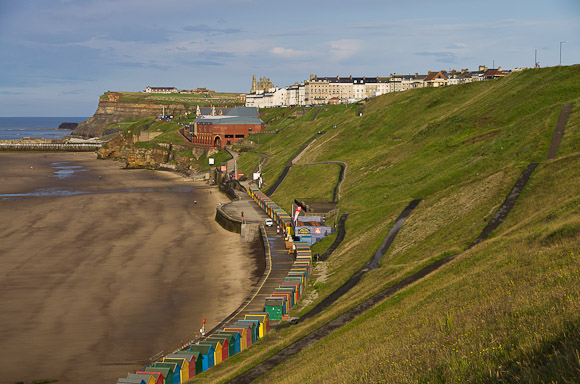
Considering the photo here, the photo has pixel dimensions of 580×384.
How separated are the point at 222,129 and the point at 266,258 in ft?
397

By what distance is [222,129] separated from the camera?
177 metres

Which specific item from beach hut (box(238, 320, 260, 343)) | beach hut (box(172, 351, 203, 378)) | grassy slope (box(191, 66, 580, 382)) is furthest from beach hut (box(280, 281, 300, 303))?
beach hut (box(172, 351, 203, 378))

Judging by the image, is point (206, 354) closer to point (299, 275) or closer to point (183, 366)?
point (183, 366)

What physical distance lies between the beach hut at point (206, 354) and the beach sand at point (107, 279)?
5607mm

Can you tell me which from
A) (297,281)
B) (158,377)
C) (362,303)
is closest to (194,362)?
(158,377)

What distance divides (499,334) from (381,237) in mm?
37141

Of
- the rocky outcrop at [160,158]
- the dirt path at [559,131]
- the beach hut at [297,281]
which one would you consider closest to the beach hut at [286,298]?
the beach hut at [297,281]

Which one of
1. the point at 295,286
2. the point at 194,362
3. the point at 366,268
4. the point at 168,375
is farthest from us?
the point at 366,268

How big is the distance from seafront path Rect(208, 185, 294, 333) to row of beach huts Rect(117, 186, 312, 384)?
157 cm

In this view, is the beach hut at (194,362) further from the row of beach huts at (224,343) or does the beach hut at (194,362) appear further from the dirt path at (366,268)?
the dirt path at (366,268)

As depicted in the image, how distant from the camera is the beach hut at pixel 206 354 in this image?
109 ft

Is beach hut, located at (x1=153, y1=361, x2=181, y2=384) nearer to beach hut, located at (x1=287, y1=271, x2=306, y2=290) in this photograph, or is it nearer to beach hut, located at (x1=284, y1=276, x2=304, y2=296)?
beach hut, located at (x1=284, y1=276, x2=304, y2=296)

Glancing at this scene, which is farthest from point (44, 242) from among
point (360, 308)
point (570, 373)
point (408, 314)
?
point (570, 373)

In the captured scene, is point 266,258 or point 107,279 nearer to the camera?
point 107,279
